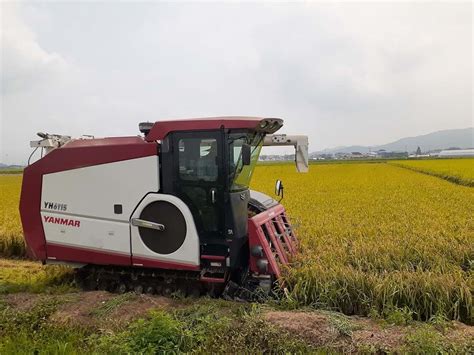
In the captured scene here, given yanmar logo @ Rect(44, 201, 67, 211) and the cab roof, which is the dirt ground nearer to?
yanmar logo @ Rect(44, 201, 67, 211)

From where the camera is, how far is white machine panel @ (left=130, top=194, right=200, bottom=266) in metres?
6.14

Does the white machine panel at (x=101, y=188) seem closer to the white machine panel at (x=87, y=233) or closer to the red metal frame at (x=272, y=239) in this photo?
the white machine panel at (x=87, y=233)

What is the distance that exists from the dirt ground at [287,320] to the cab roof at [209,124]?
2498 mm

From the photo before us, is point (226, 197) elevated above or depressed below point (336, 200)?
above

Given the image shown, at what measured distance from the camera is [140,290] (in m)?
6.60

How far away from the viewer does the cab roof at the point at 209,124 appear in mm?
6043

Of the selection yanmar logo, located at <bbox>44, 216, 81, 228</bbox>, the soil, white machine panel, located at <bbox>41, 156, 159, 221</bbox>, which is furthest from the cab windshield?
yanmar logo, located at <bbox>44, 216, 81, 228</bbox>

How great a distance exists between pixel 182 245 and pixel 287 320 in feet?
6.76

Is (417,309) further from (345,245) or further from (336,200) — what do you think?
(336,200)

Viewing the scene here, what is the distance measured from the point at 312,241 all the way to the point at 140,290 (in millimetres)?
3530

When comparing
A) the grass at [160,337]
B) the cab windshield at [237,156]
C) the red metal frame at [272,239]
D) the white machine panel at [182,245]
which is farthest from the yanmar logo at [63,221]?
the red metal frame at [272,239]

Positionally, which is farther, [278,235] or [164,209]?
[278,235]

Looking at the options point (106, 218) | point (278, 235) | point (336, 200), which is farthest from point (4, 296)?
point (336, 200)

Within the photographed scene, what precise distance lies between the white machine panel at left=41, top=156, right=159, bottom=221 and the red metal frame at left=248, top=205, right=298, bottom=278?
169 cm
